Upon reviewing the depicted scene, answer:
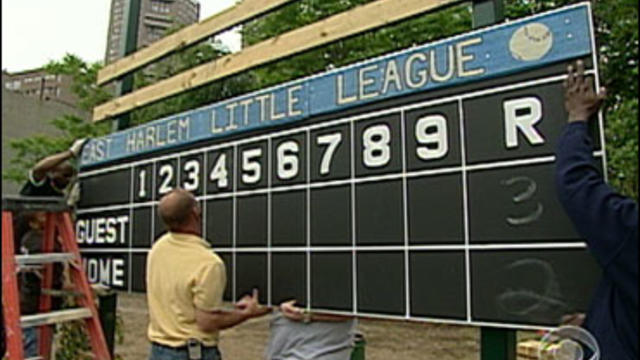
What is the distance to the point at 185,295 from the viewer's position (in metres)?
2.16

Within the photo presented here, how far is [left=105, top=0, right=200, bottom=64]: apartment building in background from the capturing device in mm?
3758

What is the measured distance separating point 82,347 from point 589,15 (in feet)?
10.8

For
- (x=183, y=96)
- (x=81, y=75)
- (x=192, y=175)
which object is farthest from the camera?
(x=81, y=75)

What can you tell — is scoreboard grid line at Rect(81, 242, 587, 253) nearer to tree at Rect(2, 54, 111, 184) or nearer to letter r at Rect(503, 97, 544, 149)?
letter r at Rect(503, 97, 544, 149)

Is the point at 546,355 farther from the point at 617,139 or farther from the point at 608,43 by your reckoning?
the point at 608,43

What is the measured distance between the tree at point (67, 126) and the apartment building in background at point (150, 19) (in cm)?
435

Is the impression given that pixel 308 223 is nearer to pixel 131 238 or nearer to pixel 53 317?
pixel 131 238

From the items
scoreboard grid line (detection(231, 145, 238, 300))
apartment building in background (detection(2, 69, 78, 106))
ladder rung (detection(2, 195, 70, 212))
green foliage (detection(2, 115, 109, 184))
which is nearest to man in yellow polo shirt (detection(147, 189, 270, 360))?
scoreboard grid line (detection(231, 145, 238, 300))

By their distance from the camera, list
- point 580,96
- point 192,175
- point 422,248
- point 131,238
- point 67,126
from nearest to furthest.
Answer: point 580,96 → point 422,248 → point 192,175 → point 131,238 → point 67,126

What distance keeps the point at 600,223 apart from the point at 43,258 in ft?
8.37

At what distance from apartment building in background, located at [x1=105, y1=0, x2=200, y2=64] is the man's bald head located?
1724 mm

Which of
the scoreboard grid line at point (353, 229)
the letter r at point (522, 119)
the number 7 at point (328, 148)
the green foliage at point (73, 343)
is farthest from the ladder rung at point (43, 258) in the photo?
the letter r at point (522, 119)

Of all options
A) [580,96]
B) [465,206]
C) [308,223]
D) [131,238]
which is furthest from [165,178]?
[580,96]

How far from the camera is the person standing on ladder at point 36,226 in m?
3.32
